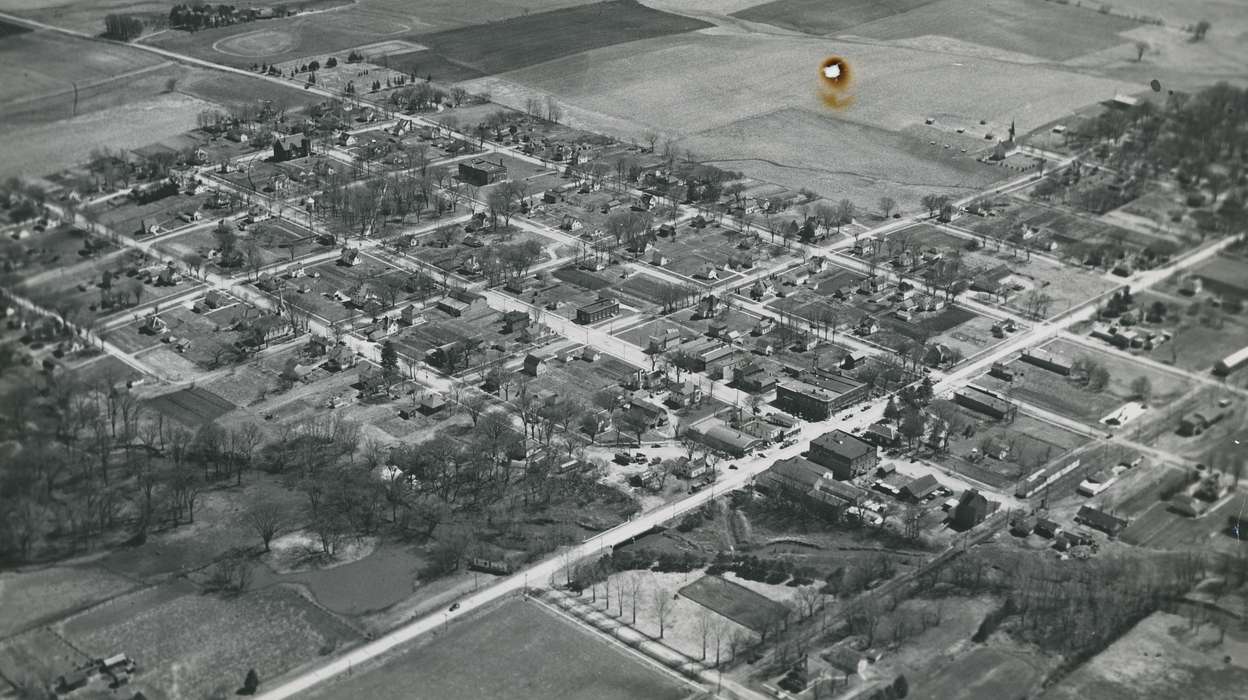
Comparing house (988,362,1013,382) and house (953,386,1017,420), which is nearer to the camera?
house (953,386,1017,420)

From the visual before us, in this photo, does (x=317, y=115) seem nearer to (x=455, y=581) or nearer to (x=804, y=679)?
(x=455, y=581)

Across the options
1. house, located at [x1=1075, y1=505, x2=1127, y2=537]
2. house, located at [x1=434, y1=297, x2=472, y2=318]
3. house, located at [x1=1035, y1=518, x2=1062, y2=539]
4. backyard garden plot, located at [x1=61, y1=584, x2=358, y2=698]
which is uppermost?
house, located at [x1=1075, y1=505, x2=1127, y2=537]

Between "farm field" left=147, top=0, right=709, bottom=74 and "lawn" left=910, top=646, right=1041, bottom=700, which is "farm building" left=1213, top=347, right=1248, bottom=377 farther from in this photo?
"farm field" left=147, top=0, right=709, bottom=74

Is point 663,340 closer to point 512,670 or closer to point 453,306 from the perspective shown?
Answer: point 453,306

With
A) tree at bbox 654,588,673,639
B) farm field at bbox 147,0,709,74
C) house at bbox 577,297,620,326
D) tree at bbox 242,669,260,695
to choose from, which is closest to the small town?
tree at bbox 242,669,260,695

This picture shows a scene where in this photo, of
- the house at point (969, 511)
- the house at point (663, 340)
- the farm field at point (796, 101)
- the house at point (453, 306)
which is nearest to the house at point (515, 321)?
the house at point (453, 306)

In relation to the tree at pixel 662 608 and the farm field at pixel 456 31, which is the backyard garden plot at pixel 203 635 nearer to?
the tree at pixel 662 608

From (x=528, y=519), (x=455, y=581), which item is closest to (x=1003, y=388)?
(x=528, y=519)
